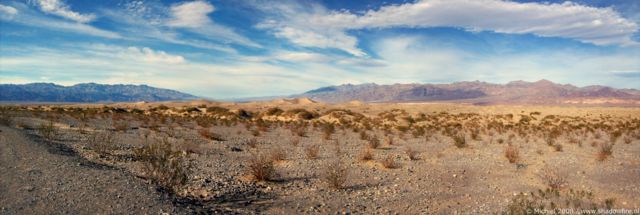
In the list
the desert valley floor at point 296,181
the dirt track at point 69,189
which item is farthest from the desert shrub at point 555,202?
the dirt track at point 69,189

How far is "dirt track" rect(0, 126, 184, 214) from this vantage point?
749 cm

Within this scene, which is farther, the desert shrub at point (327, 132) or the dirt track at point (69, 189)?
the desert shrub at point (327, 132)

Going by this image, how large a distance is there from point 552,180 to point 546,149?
34.6 ft

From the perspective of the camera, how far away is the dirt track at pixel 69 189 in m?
7.49

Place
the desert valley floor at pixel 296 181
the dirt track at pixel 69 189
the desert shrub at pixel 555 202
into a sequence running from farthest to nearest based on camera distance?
the desert valley floor at pixel 296 181 < the desert shrub at pixel 555 202 < the dirt track at pixel 69 189

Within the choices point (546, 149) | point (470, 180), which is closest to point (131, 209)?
point (470, 180)

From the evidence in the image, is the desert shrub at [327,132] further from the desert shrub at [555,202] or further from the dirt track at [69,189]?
the desert shrub at [555,202]

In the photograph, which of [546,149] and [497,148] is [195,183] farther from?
[546,149]

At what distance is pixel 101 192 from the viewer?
8586 mm

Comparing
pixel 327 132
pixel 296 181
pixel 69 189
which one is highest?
pixel 69 189

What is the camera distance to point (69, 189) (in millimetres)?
8648

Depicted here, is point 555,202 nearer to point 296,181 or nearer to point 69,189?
point 296,181

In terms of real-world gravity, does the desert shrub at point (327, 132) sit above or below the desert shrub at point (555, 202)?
below

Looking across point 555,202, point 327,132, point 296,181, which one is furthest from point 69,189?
point 327,132
